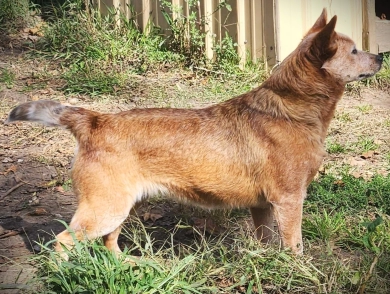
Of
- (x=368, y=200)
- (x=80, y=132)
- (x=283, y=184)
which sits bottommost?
(x=368, y=200)

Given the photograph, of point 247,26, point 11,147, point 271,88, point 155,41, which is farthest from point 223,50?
point 271,88

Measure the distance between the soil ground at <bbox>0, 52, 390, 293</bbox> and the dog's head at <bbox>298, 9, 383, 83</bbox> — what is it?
179 cm

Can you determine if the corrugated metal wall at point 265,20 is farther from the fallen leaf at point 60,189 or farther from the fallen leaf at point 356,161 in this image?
the fallen leaf at point 60,189

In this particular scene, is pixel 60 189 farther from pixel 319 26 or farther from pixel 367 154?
pixel 367 154

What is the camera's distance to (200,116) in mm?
5164

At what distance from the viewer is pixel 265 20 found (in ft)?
28.5

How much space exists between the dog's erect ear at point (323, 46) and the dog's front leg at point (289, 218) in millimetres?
1043

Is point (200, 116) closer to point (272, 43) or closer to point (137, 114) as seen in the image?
point (137, 114)

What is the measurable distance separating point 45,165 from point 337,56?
3620mm

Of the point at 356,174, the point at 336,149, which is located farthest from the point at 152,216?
the point at 336,149

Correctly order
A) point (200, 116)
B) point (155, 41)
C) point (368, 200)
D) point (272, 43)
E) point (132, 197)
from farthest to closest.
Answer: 1. point (155, 41)
2. point (272, 43)
3. point (368, 200)
4. point (200, 116)
5. point (132, 197)

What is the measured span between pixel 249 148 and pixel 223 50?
4.15 metres

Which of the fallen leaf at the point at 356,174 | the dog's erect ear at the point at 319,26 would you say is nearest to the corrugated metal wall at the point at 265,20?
the fallen leaf at the point at 356,174

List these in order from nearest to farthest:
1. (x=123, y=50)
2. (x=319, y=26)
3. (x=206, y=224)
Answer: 1. (x=319, y=26)
2. (x=206, y=224)
3. (x=123, y=50)
